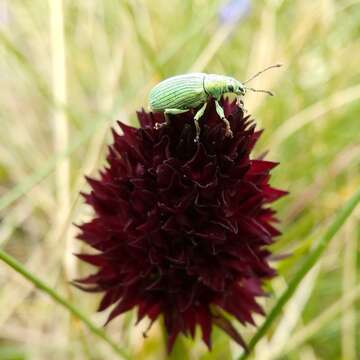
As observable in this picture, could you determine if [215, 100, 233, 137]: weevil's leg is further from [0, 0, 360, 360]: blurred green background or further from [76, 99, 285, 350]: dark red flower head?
[0, 0, 360, 360]: blurred green background

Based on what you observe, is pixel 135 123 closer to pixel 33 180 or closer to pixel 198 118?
pixel 33 180

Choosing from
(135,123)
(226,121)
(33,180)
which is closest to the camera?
(226,121)

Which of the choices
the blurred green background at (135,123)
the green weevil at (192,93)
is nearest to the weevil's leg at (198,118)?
the green weevil at (192,93)

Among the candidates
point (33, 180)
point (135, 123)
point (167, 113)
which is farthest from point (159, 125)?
point (135, 123)

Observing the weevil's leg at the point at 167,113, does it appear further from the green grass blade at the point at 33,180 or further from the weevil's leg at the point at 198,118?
the green grass blade at the point at 33,180

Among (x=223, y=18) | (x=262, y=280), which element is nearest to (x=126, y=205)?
(x=262, y=280)

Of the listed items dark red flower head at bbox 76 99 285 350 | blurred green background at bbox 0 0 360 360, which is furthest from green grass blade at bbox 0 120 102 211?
dark red flower head at bbox 76 99 285 350
